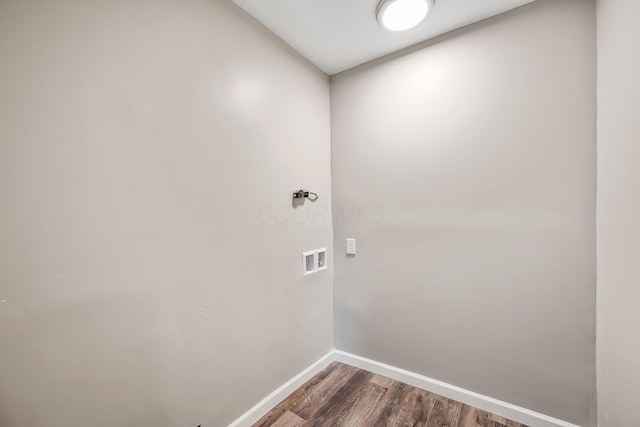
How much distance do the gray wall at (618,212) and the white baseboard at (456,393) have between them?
0.89 feet

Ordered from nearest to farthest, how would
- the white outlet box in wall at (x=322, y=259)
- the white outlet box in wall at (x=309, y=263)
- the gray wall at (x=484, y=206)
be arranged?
the gray wall at (x=484, y=206) < the white outlet box in wall at (x=309, y=263) < the white outlet box in wall at (x=322, y=259)

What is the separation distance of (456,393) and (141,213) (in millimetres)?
2005

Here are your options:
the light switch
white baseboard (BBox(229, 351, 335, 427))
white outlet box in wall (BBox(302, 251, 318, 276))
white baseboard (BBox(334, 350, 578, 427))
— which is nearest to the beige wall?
white baseboard (BBox(229, 351, 335, 427))

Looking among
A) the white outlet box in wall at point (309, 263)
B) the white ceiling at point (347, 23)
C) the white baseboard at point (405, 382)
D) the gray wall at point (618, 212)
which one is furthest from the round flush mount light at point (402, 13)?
the white baseboard at point (405, 382)

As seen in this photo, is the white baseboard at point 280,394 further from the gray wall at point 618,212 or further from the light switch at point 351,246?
the gray wall at point 618,212

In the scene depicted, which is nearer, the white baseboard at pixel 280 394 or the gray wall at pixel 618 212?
the gray wall at pixel 618 212

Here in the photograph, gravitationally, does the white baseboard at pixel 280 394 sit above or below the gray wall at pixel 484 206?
below

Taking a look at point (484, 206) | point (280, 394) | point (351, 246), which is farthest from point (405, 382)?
point (484, 206)

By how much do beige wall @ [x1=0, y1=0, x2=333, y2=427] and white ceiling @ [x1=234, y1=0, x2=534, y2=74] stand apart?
122mm

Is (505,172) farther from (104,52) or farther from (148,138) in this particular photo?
(104,52)

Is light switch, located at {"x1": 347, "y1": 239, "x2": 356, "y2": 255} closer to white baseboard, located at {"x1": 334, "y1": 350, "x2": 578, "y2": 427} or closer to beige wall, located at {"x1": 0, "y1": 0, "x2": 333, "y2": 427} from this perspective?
beige wall, located at {"x1": 0, "y1": 0, "x2": 333, "y2": 427}

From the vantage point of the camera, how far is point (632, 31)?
2.84 ft

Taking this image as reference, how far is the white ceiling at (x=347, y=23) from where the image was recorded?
1.31 m

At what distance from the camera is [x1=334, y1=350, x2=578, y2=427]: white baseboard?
52.2 inches
